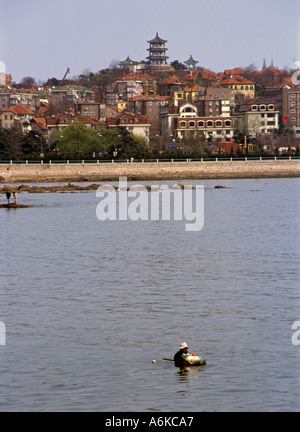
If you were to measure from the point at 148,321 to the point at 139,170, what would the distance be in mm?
80246

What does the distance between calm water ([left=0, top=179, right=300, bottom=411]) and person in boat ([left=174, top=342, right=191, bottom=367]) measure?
0.62 ft

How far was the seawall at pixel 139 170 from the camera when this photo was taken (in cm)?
9538

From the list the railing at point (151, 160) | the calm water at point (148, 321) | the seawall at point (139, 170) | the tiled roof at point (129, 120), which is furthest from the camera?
the tiled roof at point (129, 120)

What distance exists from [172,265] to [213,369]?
13.4 meters

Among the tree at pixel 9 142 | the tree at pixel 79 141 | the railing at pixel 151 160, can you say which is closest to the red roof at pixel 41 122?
the tree at pixel 9 142

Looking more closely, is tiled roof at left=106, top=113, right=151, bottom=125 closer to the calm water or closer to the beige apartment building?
the beige apartment building

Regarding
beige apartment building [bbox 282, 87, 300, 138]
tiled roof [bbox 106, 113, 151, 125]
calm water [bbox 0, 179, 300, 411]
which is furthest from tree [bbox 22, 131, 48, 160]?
calm water [bbox 0, 179, 300, 411]

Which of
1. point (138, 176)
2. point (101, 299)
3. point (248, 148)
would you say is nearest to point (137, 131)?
point (248, 148)

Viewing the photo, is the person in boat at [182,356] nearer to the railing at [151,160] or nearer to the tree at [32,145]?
the railing at [151,160]

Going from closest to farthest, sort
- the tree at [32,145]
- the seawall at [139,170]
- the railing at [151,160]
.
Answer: the seawall at [139,170]
the railing at [151,160]
the tree at [32,145]

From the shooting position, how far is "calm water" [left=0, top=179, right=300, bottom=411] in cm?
1357

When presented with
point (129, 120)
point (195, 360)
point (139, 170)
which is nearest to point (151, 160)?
point (139, 170)

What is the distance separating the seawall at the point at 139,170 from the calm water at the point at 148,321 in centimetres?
5753
